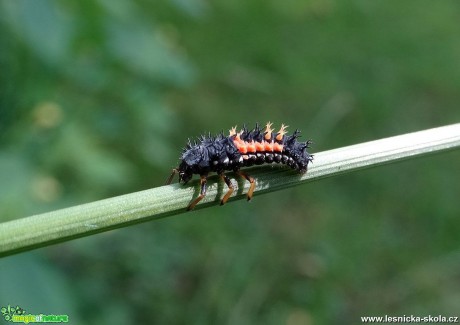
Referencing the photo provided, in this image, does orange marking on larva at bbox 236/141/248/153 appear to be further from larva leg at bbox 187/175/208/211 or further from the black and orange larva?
larva leg at bbox 187/175/208/211

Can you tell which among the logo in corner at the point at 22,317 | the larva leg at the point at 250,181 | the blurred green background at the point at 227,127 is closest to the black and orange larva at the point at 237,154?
the larva leg at the point at 250,181

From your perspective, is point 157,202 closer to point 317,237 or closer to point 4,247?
point 4,247

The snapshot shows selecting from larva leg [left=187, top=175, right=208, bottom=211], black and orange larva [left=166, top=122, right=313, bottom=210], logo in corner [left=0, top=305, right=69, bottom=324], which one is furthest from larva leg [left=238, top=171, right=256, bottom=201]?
logo in corner [left=0, top=305, right=69, bottom=324]

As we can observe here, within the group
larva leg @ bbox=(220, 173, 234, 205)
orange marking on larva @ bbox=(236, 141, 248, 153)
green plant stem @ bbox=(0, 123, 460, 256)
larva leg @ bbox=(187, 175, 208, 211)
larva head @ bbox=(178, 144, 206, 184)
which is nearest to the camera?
green plant stem @ bbox=(0, 123, 460, 256)

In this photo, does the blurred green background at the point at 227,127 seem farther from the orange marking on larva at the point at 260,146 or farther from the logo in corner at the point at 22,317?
the orange marking on larva at the point at 260,146

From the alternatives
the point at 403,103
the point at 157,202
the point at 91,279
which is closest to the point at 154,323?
the point at 91,279
